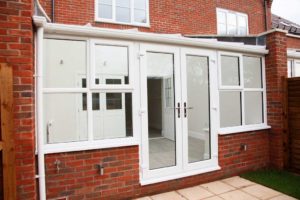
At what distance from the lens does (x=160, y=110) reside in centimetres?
367

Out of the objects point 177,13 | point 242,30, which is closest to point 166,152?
point 177,13

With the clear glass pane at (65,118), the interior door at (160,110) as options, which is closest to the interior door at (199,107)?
the interior door at (160,110)

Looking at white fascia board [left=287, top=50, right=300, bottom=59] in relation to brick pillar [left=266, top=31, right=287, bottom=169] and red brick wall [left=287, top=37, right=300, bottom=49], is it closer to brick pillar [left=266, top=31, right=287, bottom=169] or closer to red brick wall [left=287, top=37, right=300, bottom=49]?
brick pillar [left=266, top=31, right=287, bottom=169]

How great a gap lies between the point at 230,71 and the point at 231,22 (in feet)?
18.4

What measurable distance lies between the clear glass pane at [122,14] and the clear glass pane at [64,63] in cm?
404

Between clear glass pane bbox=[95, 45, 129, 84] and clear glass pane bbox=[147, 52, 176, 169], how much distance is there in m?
0.42

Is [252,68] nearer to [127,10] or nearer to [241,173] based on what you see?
[241,173]

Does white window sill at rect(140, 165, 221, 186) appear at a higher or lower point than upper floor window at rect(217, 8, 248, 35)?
lower

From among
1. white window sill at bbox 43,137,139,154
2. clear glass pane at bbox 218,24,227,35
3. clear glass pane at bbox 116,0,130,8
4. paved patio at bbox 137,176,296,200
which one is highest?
clear glass pane at bbox 116,0,130,8

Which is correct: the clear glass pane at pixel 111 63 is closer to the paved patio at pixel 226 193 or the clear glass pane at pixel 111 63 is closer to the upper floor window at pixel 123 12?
the paved patio at pixel 226 193

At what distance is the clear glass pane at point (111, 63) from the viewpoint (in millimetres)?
3158

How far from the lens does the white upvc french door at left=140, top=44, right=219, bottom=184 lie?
3.43 metres

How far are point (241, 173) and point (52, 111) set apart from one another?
3.63 meters

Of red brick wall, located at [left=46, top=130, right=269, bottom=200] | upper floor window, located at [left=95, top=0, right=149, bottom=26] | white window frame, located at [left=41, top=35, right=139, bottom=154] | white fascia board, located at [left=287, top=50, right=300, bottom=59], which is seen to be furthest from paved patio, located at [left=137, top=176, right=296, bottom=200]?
upper floor window, located at [left=95, top=0, right=149, bottom=26]
